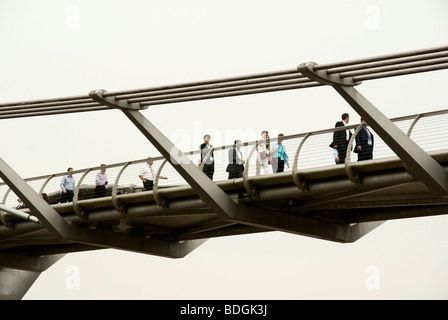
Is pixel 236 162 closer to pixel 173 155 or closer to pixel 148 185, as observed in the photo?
pixel 173 155

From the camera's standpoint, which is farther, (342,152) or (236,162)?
(236,162)

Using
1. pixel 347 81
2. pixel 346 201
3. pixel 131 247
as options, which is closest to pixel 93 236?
pixel 131 247

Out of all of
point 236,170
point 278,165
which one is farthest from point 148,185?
point 278,165

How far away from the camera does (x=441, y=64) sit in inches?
891

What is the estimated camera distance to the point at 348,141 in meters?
25.4

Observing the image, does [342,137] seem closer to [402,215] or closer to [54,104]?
[402,215]

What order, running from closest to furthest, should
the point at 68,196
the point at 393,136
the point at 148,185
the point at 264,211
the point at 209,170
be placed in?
the point at 393,136 → the point at 209,170 → the point at 264,211 → the point at 148,185 → the point at 68,196

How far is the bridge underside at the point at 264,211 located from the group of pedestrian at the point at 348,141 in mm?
448

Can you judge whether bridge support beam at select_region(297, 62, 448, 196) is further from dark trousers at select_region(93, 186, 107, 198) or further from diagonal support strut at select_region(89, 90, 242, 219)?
dark trousers at select_region(93, 186, 107, 198)

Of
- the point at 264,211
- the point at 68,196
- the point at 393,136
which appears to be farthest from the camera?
the point at 68,196

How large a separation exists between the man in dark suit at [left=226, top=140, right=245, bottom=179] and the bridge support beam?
4717mm

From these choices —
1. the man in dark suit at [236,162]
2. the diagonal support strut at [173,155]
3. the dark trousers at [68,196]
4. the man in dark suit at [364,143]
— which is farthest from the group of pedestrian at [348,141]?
the dark trousers at [68,196]

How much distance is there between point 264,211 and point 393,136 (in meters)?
6.43

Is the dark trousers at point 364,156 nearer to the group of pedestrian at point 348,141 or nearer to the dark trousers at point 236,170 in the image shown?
the group of pedestrian at point 348,141
